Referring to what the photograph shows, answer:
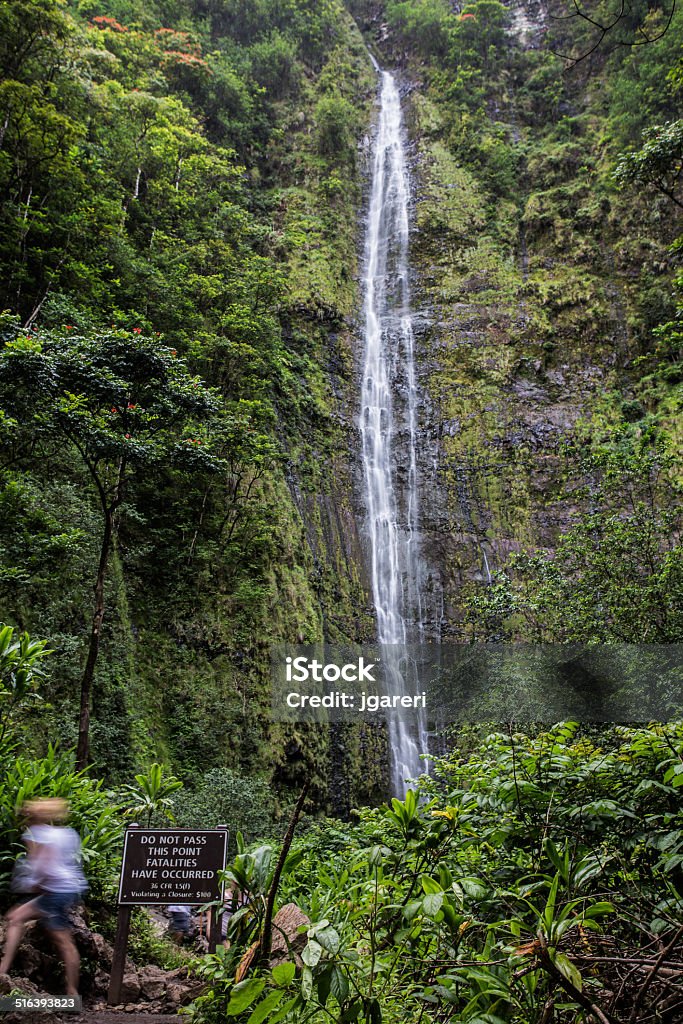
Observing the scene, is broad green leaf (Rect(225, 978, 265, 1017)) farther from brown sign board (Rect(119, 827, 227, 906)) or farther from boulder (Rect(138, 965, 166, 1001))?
boulder (Rect(138, 965, 166, 1001))

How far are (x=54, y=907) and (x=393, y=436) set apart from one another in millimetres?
13358

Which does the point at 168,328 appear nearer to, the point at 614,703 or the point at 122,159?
the point at 122,159

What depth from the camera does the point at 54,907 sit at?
3285mm

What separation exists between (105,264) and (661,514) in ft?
32.4

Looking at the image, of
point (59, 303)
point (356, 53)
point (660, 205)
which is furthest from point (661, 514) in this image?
point (356, 53)

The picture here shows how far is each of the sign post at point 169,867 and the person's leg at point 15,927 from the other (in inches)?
28.6

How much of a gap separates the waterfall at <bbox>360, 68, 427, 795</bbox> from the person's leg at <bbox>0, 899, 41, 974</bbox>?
883 cm

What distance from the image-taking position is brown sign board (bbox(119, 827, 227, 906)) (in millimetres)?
3902

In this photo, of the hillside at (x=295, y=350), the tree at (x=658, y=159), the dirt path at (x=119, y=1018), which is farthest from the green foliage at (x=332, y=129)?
the dirt path at (x=119, y=1018)

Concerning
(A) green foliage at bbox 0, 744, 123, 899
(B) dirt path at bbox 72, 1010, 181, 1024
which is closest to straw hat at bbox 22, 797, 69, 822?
(A) green foliage at bbox 0, 744, 123, 899

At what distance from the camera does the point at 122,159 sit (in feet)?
44.5

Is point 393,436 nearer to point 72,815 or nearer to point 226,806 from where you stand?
point 226,806

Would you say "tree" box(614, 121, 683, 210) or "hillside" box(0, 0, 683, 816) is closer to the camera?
"tree" box(614, 121, 683, 210)

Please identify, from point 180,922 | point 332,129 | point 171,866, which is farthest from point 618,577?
point 332,129
